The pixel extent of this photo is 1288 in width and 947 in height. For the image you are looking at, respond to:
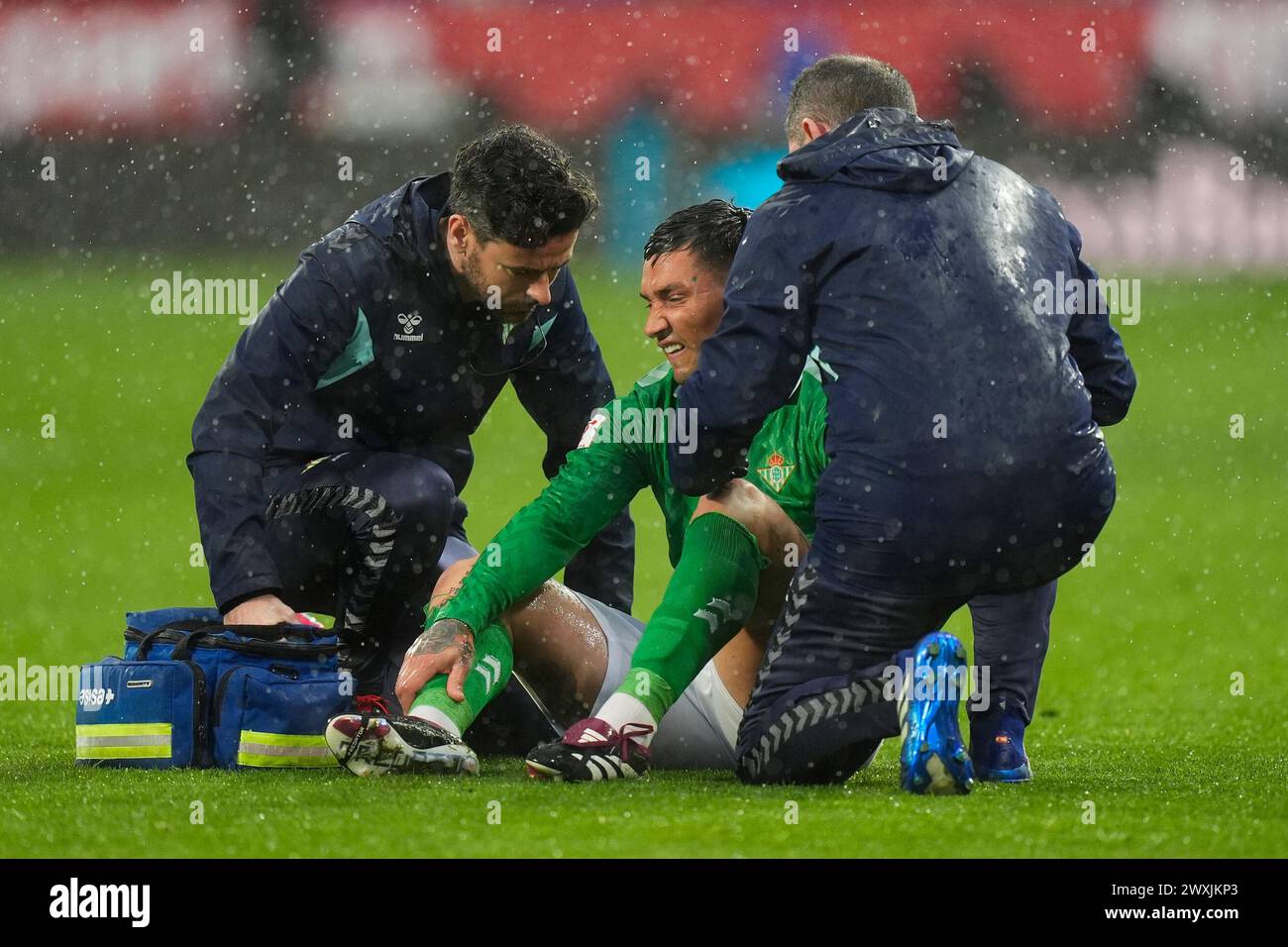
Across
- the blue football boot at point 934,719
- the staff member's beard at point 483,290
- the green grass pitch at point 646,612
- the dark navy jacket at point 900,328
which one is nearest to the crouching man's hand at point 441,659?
the green grass pitch at point 646,612

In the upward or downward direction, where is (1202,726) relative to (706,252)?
downward

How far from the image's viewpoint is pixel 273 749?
11.5 ft

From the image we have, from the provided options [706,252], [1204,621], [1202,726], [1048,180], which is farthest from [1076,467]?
[1048,180]

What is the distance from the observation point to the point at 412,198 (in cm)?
428

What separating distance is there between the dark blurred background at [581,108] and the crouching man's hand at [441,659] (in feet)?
42.3

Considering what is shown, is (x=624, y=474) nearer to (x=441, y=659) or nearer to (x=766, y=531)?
(x=766, y=531)

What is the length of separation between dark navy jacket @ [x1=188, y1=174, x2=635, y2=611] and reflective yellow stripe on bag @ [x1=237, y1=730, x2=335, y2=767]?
36 cm

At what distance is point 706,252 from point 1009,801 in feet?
Answer: 4.18

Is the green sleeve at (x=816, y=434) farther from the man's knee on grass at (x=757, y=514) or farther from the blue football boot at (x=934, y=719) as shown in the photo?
the blue football boot at (x=934, y=719)

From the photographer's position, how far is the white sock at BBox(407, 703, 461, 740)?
3416 millimetres

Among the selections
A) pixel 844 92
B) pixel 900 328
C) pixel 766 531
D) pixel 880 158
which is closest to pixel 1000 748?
pixel 766 531

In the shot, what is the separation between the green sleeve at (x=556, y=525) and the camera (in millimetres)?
3516

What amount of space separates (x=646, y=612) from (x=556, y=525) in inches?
150

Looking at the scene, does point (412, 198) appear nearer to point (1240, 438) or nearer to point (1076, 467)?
point (1076, 467)
